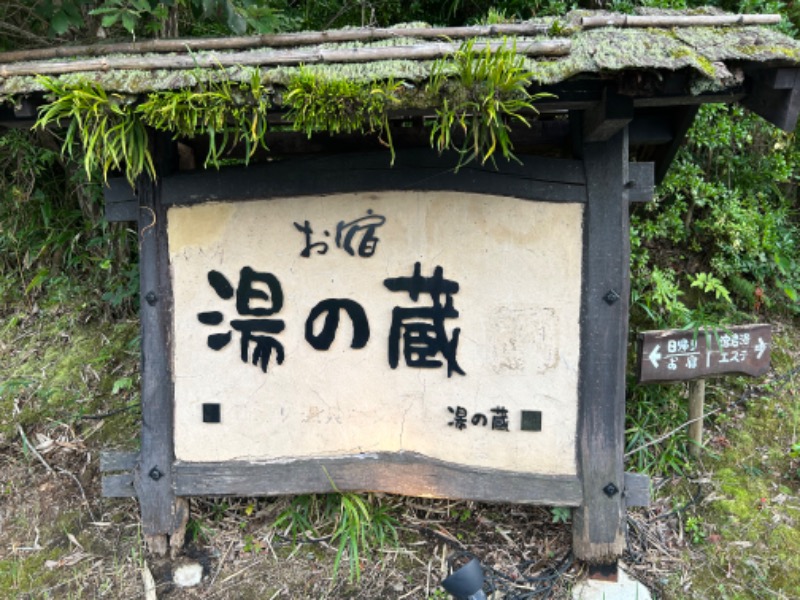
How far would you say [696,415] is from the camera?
4117 millimetres

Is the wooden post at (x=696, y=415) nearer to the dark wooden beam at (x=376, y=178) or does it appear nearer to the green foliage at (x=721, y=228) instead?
the green foliage at (x=721, y=228)

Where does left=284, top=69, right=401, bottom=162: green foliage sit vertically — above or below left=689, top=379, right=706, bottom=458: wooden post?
above

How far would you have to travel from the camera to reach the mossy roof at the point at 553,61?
223cm

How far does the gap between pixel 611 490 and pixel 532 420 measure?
634 millimetres

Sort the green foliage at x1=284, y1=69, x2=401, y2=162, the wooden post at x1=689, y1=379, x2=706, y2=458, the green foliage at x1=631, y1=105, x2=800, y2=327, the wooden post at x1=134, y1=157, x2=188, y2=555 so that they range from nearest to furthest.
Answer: the green foliage at x1=284, y1=69, x2=401, y2=162 < the wooden post at x1=134, y1=157, x2=188, y2=555 < the wooden post at x1=689, y1=379, x2=706, y2=458 < the green foliage at x1=631, y1=105, x2=800, y2=327

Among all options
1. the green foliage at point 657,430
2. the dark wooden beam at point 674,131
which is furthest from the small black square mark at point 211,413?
the dark wooden beam at point 674,131

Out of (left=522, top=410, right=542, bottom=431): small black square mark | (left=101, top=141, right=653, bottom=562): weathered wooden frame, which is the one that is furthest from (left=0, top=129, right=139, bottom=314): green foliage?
(left=522, top=410, right=542, bottom=431): small black square mark

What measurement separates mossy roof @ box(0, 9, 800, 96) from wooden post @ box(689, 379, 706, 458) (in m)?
2.49

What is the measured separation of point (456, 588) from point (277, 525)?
5.75 ft

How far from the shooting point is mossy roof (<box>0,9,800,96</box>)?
2.23m

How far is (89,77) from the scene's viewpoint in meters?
2.53

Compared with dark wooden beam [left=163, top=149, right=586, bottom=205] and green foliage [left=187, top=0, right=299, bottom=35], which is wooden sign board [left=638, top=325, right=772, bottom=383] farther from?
green foliage [left=187, top=0, right=299, bottom=35]

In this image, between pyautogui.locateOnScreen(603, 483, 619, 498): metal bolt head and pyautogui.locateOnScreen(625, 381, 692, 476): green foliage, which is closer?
pyautogui.locateOnScreen(603, 483, 619, 498): metal bolt head

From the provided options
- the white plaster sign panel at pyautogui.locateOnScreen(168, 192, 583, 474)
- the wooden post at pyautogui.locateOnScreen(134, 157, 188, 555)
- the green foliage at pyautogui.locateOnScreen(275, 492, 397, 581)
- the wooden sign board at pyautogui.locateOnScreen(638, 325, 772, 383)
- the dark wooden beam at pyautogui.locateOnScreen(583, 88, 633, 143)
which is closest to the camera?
the dark wooden beam at pyautogui.locateOnScreen(583, 88, 633, 143)
